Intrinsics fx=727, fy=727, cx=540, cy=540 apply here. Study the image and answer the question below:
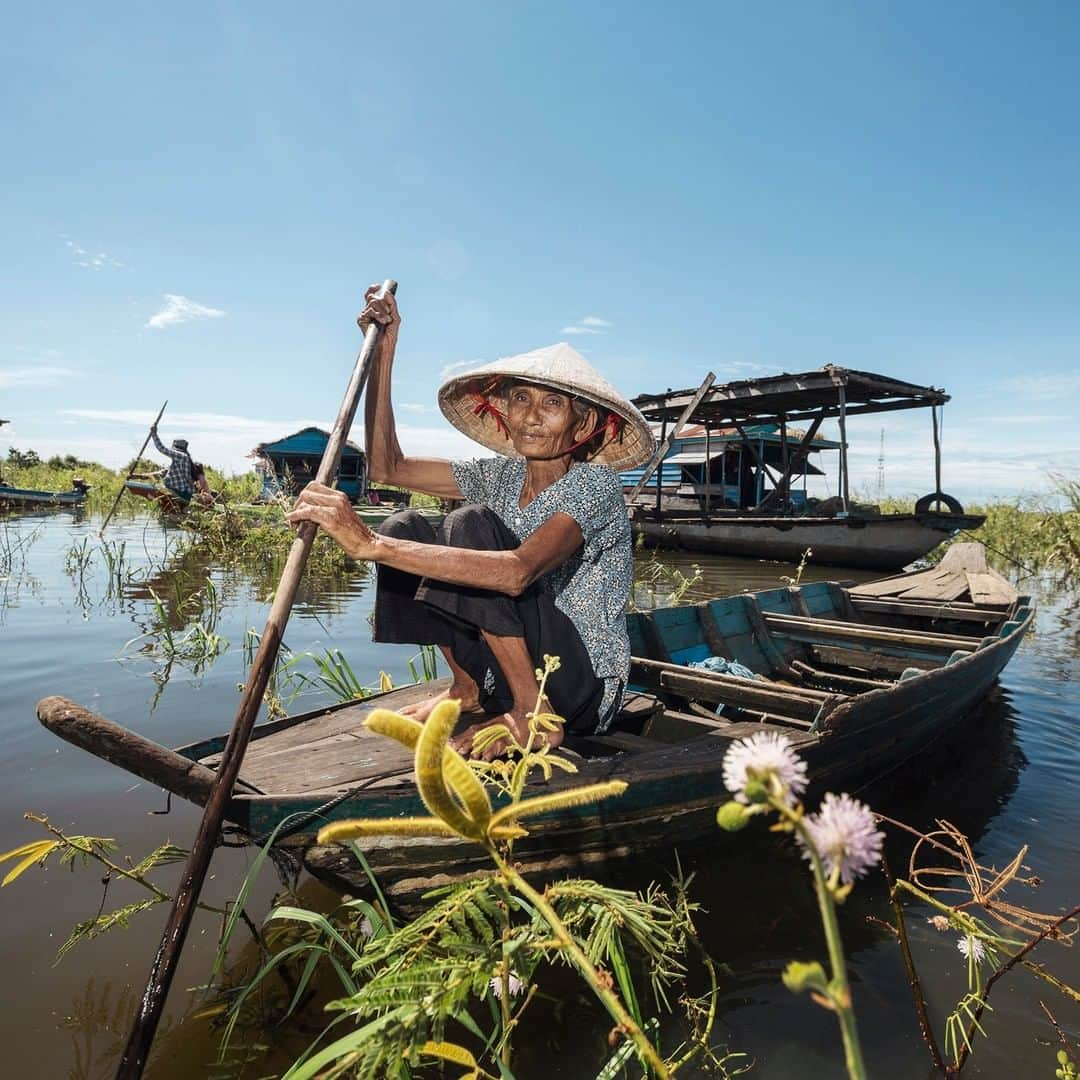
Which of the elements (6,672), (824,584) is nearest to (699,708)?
(824,584)

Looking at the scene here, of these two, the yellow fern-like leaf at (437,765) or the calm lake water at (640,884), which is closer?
the yellow fern-like leaf at (437,765)

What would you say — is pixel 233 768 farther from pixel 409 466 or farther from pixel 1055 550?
pixel 1055 550

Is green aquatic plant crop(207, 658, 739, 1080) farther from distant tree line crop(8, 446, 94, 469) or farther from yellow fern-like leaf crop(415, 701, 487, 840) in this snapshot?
distant tree line crop(8, 446, 94, 469)

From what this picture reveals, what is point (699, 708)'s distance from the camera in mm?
3527

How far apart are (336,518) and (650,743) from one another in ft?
4.77

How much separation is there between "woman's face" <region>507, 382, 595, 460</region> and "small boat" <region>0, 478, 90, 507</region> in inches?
711

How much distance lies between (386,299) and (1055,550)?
11522 mm

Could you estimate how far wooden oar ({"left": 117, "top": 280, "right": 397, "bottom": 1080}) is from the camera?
4.66 feet

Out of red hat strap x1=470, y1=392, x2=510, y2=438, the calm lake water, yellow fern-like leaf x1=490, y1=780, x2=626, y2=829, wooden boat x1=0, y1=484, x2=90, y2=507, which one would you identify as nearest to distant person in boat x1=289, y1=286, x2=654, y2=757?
red hat strap x1=470, y1=392, x2=510, y2=438

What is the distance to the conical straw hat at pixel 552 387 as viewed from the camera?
2381mm

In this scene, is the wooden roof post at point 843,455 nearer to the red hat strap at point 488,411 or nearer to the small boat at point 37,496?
the red hat strap at point 488,411

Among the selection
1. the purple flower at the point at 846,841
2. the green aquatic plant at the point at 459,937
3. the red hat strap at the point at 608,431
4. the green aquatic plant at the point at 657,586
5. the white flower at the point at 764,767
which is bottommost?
the green aquatic plant at the point at 657,586

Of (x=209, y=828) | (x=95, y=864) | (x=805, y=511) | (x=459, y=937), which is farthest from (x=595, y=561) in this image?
(x=805, y=511)

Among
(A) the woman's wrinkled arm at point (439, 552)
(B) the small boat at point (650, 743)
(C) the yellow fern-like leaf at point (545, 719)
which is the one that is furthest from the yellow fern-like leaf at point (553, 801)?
(B) the small boat at point (650, 743)
